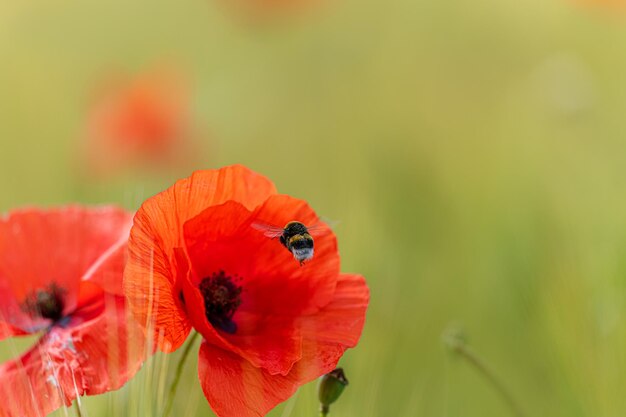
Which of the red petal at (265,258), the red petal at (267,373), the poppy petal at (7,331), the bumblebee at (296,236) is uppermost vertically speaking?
the bumblebee at (296,236)

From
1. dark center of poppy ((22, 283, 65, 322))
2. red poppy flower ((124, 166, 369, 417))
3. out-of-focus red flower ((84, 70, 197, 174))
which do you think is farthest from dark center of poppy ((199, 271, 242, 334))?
out-of-focus red flower ((84, 70, 197, 174))

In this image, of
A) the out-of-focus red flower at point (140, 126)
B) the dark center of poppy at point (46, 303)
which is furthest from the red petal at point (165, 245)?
the out-of-focus red flower at point (140, 126)

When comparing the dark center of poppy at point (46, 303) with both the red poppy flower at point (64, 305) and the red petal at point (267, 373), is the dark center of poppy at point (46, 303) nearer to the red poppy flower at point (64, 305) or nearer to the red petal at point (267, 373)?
the red poppy flower at point (64, 305)

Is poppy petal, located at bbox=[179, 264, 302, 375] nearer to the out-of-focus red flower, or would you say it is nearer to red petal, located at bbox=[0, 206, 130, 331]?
red petal, located at bbox=[0, 206, 130, 331]

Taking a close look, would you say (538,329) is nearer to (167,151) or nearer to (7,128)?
(167,151)

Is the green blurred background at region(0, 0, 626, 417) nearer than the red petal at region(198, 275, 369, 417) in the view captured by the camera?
No

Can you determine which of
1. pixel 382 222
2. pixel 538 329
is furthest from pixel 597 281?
pixel 382 222
